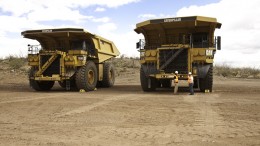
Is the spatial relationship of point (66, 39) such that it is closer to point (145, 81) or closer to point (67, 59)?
point (67, 59)

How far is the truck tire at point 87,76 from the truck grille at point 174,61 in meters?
3.41

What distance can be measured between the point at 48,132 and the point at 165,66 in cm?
853

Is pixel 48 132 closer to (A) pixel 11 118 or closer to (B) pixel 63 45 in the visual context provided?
(A) pixel 11 118

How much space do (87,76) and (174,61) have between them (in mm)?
3988

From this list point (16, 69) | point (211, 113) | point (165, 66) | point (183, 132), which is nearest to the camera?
point (183, 132)

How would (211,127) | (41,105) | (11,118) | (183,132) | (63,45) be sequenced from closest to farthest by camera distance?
(183,132), (211,127), (11,118), (41,105), (63,45)

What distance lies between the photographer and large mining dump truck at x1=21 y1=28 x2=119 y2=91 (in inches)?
581

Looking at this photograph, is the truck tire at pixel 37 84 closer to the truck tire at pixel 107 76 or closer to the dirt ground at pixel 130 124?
the truck tire at pixel 107 76

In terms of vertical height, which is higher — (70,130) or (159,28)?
(159,28)

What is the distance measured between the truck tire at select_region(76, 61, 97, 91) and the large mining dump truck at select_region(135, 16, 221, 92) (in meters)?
2.44

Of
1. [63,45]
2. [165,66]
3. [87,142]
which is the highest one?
[63,45]

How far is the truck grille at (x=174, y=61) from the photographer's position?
13.6 metres

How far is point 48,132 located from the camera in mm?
5762

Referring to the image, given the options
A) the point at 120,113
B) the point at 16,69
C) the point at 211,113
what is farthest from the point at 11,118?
the point at 16,69
